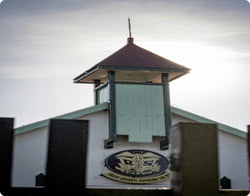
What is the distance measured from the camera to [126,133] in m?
11.8

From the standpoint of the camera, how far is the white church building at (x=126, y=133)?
37.3ft

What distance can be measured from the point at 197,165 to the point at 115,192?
371 millimetres

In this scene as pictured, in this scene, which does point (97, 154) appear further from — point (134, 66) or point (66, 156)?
point (66, 156)

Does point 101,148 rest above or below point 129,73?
below

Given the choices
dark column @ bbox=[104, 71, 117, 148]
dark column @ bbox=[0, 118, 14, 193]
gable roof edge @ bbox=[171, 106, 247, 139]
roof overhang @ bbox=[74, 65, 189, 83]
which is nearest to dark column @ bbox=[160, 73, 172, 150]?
gable roof edge @ bbox=[171, 106, 247, 139]

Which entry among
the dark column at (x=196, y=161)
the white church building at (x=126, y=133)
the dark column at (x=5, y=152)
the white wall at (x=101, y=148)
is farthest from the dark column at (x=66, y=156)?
the white wall at (x=101, y=148)

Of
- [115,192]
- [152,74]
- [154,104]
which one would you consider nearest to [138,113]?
[154,104]

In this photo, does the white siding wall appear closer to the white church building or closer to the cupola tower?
the white church building

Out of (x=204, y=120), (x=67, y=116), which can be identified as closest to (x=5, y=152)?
(x=67, y=116)

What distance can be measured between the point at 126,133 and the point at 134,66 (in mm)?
1460

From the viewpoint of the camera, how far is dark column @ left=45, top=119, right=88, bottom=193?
2.15 m

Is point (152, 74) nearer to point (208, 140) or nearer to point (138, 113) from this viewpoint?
point (138, 113)

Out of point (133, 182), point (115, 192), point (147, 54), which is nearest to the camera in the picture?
point (115, 192)

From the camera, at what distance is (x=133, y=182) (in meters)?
11.6
